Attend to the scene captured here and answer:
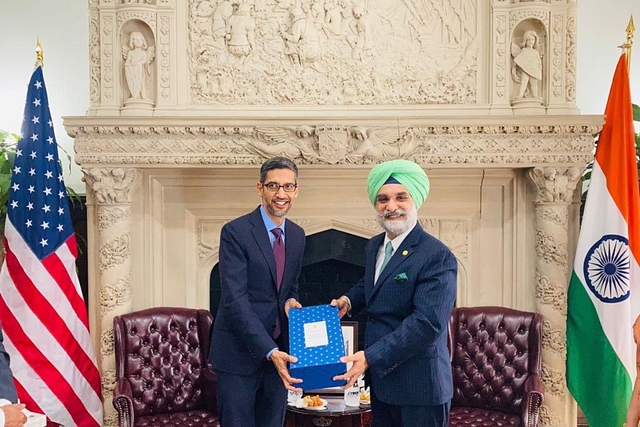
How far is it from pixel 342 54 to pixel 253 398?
239cm

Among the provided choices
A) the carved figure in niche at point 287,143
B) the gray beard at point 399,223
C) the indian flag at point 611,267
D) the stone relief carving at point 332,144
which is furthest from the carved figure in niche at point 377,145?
the gray beard at point 399,223

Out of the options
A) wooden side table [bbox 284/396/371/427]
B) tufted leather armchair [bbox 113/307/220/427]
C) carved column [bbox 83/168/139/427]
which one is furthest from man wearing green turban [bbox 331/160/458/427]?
carved column [bbox 83/168/139/427]

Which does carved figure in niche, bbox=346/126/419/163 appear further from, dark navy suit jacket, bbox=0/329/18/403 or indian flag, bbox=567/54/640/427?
dark navy suit jacket, bbox=0/329/18/403

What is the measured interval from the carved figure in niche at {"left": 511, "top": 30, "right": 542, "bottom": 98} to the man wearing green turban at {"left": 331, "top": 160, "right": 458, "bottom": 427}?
1977 millimetres

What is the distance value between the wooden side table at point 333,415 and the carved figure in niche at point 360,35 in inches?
87.1

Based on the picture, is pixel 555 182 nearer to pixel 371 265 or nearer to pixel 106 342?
pixel 371 265

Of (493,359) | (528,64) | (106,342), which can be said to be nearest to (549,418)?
(493,359)

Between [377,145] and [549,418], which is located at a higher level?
[377,145]

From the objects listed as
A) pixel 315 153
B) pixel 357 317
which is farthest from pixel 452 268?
pixel 357 317

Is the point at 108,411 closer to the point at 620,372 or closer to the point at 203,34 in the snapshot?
the point at 203,34

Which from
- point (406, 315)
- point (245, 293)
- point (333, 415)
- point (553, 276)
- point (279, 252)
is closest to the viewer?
point (406, 315)

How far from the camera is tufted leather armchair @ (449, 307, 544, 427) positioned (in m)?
3.86

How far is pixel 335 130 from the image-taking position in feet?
12.9

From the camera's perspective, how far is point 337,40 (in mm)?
4180
